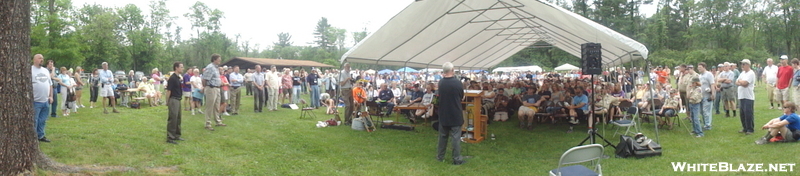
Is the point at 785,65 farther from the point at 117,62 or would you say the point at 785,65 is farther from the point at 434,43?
the point at 117,62

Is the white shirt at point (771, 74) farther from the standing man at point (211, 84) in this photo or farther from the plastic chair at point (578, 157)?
the standing man at point (211, 84)

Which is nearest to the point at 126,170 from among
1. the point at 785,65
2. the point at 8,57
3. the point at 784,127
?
the point at 8,57

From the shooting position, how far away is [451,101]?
4.92 metres

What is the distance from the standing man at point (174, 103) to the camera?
579cm

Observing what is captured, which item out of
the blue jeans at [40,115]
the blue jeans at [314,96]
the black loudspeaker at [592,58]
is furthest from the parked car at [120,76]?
the black loudspeaker at [592,58]

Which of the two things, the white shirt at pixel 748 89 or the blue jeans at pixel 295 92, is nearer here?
the white shirt at pixel 748 89

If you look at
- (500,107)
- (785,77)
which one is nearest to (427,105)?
(500,107)

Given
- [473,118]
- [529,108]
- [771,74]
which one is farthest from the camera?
[771,74]

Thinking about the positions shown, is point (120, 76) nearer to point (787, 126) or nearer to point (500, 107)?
point (500, 107)

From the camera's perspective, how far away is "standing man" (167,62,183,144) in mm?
5793

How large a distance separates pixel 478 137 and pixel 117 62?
37487 mm

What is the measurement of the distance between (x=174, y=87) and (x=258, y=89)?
5153mm

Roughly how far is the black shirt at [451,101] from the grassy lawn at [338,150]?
0.58 metres

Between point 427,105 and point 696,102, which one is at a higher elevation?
point 696,102
